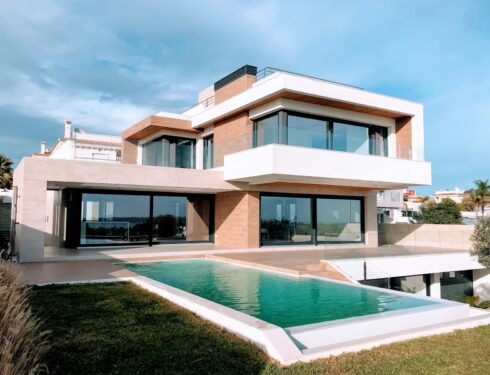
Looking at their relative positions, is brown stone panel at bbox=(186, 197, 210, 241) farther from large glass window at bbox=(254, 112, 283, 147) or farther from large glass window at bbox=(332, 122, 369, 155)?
large glass window at bbox=(332, 122, 369, 155)

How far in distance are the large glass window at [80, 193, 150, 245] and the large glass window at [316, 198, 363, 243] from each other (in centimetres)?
912

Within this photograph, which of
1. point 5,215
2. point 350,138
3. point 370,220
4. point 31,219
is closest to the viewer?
point 31,219

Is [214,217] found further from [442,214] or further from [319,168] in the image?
[442,214]

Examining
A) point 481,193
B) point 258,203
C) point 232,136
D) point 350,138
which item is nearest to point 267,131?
point 232,136

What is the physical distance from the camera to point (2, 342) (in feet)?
11.5

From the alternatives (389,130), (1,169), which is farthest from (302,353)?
(1,169)

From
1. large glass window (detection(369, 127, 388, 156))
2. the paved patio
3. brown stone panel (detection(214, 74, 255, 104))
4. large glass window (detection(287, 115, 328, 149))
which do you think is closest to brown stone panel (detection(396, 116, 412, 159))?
large glass window (detection(369, 127, 388, 156))

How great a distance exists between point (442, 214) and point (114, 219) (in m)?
34.4

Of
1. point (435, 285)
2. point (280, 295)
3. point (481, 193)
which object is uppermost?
point (481, 193)

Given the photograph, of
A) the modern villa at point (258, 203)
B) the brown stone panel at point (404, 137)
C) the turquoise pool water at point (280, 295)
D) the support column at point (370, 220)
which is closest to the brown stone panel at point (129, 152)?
the modern villa at point (258, 203)

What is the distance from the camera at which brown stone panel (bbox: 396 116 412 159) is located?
19453mm

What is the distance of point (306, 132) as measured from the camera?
56.5ft

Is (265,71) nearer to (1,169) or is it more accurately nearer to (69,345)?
(69,345)

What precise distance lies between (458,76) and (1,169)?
3579cm
